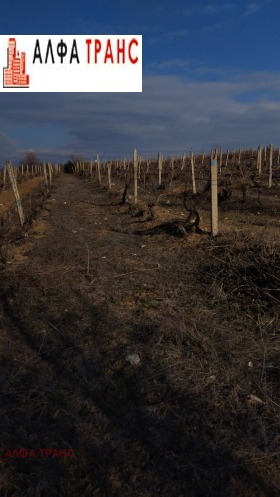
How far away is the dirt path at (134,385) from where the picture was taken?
2.21 m

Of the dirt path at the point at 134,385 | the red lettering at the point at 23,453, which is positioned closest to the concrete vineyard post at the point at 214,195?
the dirt path at the point at 134,385

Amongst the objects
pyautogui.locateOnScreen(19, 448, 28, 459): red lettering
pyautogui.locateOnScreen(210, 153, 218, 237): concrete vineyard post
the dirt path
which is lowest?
pyautogui.locateOnScreen(19, 448, 28, 459): red lettering

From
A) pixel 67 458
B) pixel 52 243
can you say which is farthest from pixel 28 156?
pixel 67 458

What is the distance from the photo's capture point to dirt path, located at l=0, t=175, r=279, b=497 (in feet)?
7.24

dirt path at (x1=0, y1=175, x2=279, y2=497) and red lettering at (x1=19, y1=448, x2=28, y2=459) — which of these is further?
red lettering at (x1=19, y1=448, x2=28, y2=459)

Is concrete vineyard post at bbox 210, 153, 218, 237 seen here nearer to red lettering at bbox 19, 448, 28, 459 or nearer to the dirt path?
the dirt path

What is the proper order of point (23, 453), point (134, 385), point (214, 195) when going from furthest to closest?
1. point (214, 195)
2. point (134, 385)
3. point (23, 453)

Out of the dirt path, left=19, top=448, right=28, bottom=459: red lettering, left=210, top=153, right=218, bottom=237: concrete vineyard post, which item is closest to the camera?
the dirt path

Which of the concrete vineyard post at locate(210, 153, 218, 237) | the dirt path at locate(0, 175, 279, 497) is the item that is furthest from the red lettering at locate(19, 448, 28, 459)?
the concrete vineyard post at locate(210, 153, 218, 237)

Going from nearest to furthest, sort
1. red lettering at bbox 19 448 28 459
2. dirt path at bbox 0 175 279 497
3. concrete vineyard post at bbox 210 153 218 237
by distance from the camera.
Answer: dirt path at bbox 0 175 279 497
red lettering at bbox 19 448 28 459
concrete vineyard post at bbox 210 153 218 237

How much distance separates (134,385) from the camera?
314 cm

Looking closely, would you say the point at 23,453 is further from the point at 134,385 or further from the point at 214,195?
the point at 214,195

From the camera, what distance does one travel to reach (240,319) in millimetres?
4277

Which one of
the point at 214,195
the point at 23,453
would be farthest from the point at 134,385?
the point at 214,195
